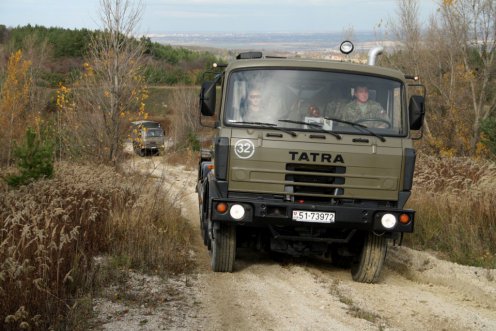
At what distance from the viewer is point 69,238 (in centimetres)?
625

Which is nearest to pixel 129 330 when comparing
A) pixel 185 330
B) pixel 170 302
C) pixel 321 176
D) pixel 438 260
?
pixel 185 330

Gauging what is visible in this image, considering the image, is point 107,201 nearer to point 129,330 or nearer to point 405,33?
point 129,330

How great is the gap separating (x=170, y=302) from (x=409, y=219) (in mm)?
2860

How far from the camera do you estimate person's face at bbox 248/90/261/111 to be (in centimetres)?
774

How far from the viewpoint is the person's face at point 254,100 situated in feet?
25.4

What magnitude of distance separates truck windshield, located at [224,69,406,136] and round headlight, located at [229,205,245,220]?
970 millimetres

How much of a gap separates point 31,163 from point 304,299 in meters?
6.26

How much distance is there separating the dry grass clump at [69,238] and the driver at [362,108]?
2770 millimetres

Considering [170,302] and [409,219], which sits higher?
[409,219]

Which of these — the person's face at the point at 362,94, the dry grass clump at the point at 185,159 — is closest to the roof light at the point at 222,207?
the person's face at the point at 362,94

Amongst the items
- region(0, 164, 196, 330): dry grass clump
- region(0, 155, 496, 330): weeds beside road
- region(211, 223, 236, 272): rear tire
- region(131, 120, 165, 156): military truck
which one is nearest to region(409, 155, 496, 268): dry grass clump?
region(0, 155, 496, 330): weeds beside road

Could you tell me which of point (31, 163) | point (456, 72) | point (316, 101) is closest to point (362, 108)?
point (316, 101)

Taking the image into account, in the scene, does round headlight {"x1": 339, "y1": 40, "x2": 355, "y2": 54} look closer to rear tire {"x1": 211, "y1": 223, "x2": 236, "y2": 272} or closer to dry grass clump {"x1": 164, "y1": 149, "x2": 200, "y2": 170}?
rear tire {"x1": 211, "y1": 223, "x2": 236, "y2": 272}

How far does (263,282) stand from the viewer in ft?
Answer: 25.6
